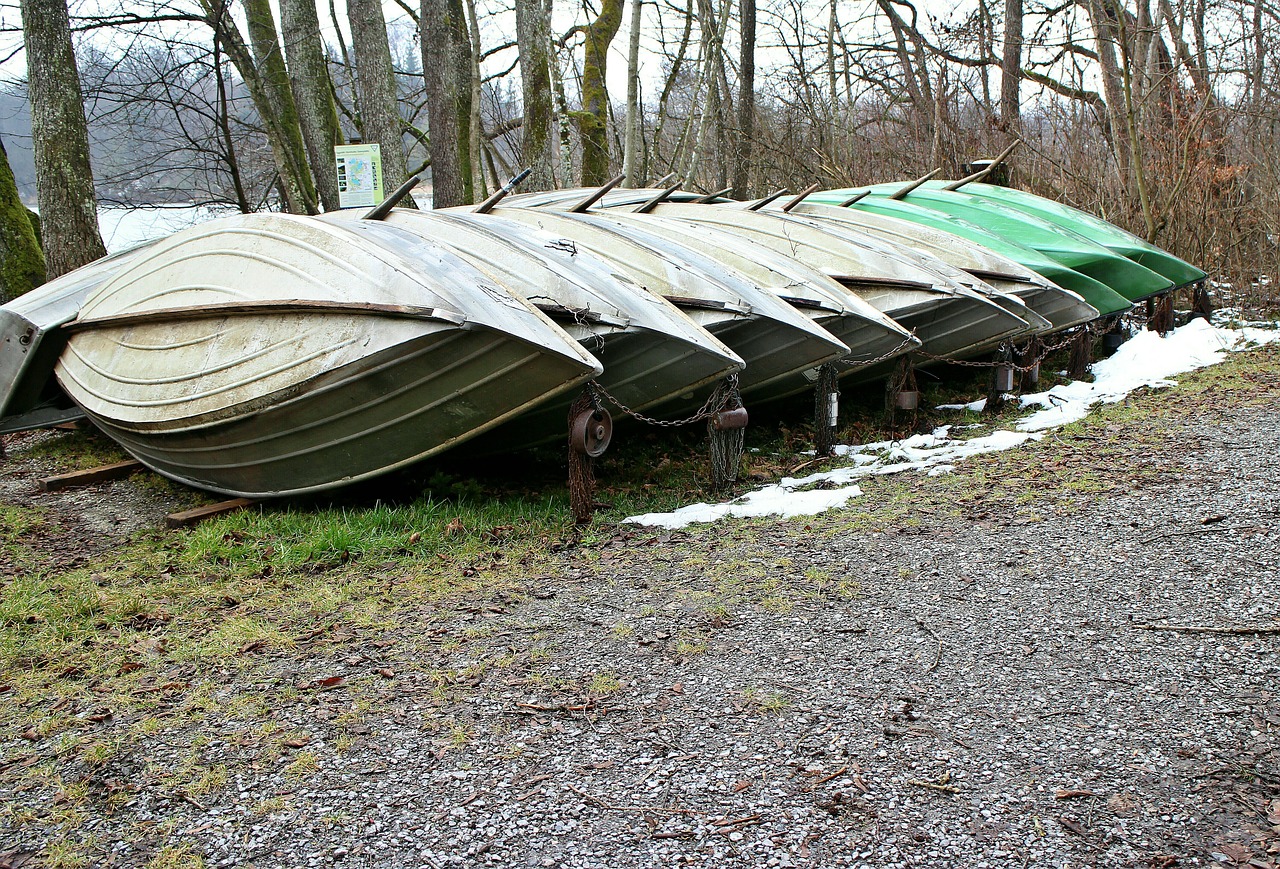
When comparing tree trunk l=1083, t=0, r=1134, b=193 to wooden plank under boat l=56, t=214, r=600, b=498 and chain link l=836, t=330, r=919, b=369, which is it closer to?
chain link l=836, t=330, r=919, b=369

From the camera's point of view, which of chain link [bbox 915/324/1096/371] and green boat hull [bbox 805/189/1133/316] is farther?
green boat hull [bbox 805/189/1133/316]

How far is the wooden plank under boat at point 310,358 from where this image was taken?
4.68 m

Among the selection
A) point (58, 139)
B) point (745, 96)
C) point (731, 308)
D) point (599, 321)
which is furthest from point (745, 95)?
point (599, 321)

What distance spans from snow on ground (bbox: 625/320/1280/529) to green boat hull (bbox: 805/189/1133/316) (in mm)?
623

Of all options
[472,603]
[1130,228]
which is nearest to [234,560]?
[472,603]

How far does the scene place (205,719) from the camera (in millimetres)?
3008

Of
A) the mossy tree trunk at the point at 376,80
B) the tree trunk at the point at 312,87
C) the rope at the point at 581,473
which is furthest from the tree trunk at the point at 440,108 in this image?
the rope at the point at 581,473

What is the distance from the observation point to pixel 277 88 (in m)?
12.8

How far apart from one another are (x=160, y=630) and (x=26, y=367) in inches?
146

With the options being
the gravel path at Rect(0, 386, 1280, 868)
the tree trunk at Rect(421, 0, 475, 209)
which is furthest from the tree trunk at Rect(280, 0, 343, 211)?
the gravel path at Rect(0, 386, 1280, 868)

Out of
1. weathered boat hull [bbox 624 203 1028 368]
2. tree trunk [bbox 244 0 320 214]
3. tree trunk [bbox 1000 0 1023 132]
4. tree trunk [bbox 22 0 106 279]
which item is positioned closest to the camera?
weathered boat hull [bbox 624 203 1028 368]

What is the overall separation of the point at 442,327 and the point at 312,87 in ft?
26.1

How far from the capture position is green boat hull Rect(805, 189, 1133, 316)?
8469 millimetres

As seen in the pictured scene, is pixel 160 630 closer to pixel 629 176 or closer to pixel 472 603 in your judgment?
pixel 472 603
